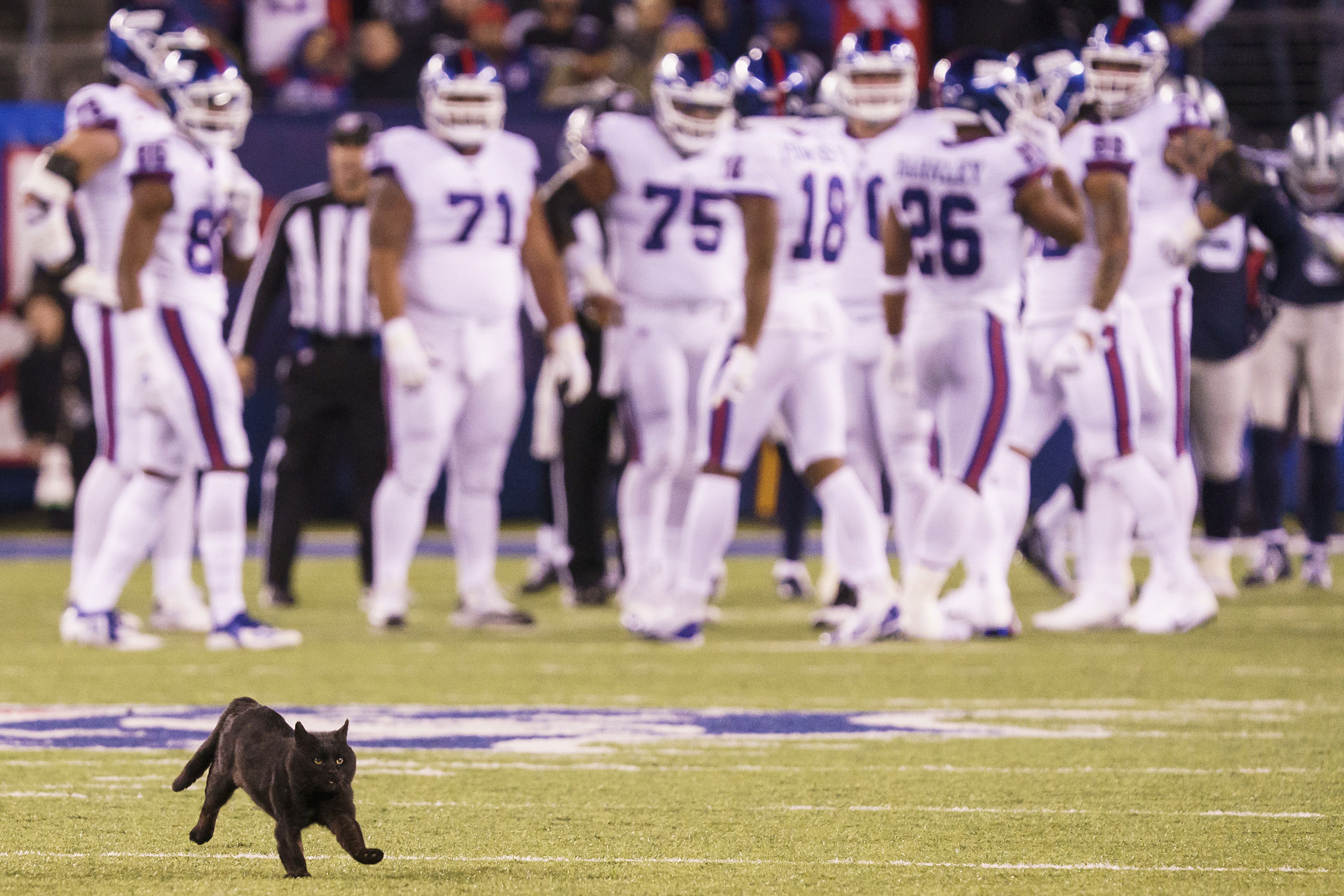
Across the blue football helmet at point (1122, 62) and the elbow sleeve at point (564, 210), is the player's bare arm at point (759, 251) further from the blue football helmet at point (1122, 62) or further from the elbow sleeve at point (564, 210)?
the blue football helmet at point (1122, 62)

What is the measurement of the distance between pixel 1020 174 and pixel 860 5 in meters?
6.50

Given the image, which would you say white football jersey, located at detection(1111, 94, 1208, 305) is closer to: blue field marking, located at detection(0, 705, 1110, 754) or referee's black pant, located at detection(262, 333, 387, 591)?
blue field marking, located at detection(0, 705, 1110, 754)

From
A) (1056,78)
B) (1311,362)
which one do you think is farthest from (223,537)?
(1311,362)

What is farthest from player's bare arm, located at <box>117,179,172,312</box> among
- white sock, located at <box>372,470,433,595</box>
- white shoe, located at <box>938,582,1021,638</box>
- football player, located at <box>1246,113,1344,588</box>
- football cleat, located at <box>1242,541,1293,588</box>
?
football cleat, located at <box>1242,541,1293,588</box>

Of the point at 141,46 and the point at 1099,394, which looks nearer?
the point at 141,46

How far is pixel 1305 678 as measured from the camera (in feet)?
20.4

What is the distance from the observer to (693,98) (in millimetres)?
7203

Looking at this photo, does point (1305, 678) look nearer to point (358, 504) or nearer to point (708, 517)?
point (708, 517)

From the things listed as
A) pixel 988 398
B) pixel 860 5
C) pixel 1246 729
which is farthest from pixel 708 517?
pixel 860 5

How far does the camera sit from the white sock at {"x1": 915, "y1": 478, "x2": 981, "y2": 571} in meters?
6.92

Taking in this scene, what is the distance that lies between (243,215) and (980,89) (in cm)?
243

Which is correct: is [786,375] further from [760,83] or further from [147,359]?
[147,359]

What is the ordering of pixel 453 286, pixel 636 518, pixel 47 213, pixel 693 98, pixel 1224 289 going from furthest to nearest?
pixel 1224 289 → pixel 636 518 → pixel 453 286 → pixel 693 98 → pixel 47 213

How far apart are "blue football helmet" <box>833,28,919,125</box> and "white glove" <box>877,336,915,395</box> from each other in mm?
791
